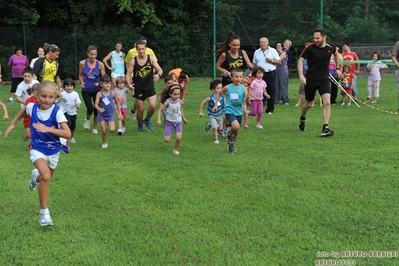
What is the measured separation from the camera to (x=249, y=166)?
27.2 ft

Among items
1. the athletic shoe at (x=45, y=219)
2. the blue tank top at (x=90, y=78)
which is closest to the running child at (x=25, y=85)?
the blue tank top at (x=90, y=78)

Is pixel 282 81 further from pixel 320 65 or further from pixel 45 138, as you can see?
pixel 45 138

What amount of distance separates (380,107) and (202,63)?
14.2 m

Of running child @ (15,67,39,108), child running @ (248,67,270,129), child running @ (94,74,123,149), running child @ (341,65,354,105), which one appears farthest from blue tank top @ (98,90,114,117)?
running child @ (341,65,354,105)

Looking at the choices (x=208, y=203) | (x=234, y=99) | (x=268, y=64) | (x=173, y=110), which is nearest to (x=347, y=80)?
(x=268, y=64)

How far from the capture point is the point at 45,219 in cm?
562

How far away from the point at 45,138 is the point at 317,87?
6.83 meters

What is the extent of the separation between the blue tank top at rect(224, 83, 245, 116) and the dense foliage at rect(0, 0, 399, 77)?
16.3 meters

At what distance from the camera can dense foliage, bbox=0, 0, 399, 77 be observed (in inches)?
1022

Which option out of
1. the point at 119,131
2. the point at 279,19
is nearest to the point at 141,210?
the point at 119,131

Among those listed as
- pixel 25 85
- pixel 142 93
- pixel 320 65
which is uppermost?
pixel 320 65

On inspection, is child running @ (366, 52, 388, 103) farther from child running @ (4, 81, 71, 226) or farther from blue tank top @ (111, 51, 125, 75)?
child running @ (4, 81, 71, 226)

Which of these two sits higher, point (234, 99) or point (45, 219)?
point (234, 99)

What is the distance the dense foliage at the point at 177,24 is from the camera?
26.0 meters
